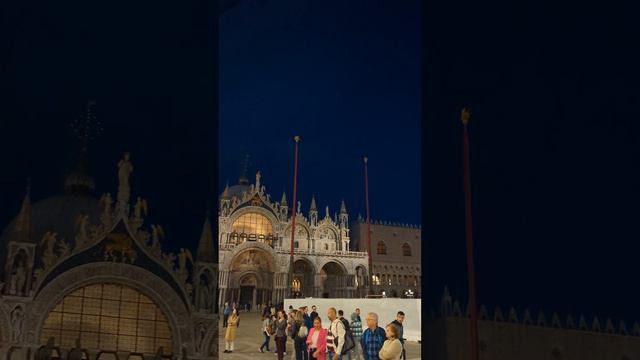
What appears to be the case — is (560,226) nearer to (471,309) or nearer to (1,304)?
(471,309)

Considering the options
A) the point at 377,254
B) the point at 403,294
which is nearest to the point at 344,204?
the point at 377,254

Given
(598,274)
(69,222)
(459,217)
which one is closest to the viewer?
(598,274)

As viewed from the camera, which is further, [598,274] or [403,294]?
[403,294]

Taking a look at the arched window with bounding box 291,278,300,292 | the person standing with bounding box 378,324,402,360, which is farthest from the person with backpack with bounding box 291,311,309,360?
the arched window with bounding box 291,278,300,292

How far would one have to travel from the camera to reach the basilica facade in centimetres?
1759

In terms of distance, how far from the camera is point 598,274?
2.51 metres

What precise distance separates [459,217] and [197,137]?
5.42ft

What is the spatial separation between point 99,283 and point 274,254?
1521 centimetres

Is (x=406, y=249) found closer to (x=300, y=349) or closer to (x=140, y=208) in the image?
(x=300, y=349)

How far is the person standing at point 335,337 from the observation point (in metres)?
5.00

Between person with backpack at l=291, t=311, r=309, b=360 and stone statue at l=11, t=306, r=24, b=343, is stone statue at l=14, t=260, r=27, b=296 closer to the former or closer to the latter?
stone statue at l=11, t=306, r=24, b=343

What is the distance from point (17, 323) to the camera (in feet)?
8.95

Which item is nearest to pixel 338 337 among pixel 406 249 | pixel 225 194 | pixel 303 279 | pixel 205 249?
pixel 205 249

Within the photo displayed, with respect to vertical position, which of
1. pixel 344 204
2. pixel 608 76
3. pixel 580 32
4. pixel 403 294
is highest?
pixel 344 204
